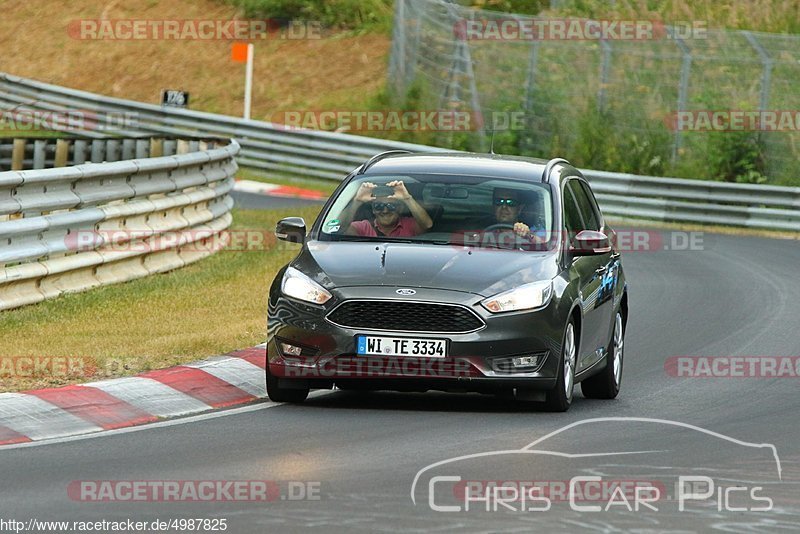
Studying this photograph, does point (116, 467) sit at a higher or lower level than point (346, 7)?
lower

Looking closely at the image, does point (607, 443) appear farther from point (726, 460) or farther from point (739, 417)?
point (739, 417)

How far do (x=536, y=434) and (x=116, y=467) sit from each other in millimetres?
2614

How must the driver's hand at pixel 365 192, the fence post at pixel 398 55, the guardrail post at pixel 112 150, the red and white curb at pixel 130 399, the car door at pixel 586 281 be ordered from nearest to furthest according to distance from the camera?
the red and white curb at pixel 130 399 → the car door at pixel 586 281 → the driver's hand at pixel 365 192 → the guardrail post at pixel 112 150 → the fence post at pixel 398 55

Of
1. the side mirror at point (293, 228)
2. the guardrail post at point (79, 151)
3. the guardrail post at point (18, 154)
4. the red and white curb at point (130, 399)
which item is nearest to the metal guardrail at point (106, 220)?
the red and white curb at point (130, 399)

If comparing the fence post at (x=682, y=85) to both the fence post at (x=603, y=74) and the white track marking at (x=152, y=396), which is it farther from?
the white track marking at (x=152, y=396)

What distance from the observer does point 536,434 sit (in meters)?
10.3

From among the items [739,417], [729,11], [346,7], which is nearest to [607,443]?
[739,417]

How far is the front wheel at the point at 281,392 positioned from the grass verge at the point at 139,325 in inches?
36.7

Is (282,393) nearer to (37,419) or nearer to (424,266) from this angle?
(424,266)

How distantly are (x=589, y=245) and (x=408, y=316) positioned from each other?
165 centimetres

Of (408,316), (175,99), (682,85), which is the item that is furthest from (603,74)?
(408,316)

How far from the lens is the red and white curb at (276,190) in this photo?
32.5 meters

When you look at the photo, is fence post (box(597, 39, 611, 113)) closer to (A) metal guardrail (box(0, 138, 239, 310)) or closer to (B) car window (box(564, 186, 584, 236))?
(A) metal guardrail (box(0, 138, 239, 310))

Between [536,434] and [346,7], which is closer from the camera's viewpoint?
[536,434]
